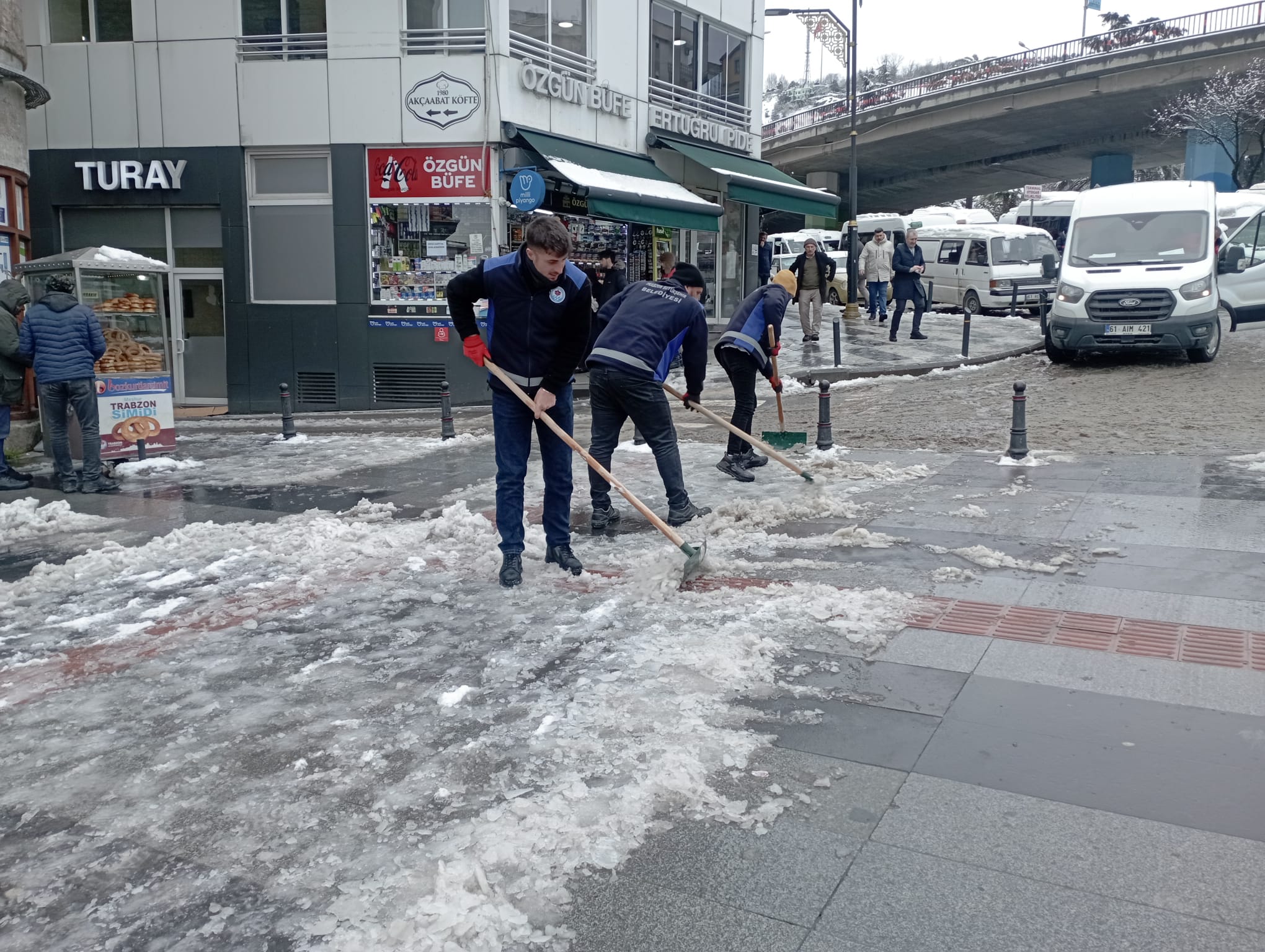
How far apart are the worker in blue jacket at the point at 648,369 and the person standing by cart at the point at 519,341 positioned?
898mm

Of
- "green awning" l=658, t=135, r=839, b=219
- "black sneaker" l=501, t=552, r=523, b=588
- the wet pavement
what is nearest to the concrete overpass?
"green awning" l=658, t=135, r=839, b=219

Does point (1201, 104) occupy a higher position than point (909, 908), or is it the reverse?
point (1201, 104)

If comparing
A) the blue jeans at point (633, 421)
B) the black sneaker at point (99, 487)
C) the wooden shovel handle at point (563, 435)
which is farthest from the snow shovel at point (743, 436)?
the black sneaker at point (99, 487)

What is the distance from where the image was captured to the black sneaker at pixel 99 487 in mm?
9969

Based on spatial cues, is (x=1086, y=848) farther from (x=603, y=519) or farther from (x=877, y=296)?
(x=877, y=296)

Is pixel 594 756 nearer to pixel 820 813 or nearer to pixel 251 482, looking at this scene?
pixel 820 813

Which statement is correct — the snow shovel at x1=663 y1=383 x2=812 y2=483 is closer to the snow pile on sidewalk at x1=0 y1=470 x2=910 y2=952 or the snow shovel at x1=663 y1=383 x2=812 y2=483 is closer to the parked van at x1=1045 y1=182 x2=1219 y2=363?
the snow pile on sidewalk at x1=0 y1=470 x2=910 y2=952

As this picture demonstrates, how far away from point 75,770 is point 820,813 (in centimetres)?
267

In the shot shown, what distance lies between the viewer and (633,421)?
7531 millimetres

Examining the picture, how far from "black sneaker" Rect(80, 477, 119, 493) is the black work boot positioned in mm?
5295

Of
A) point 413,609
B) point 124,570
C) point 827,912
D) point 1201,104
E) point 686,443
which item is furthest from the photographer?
point 1201,104

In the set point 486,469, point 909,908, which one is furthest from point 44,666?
point 486,469

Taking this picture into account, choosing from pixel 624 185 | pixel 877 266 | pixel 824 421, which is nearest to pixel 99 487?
pixel 824 421

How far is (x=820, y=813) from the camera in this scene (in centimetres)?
362
